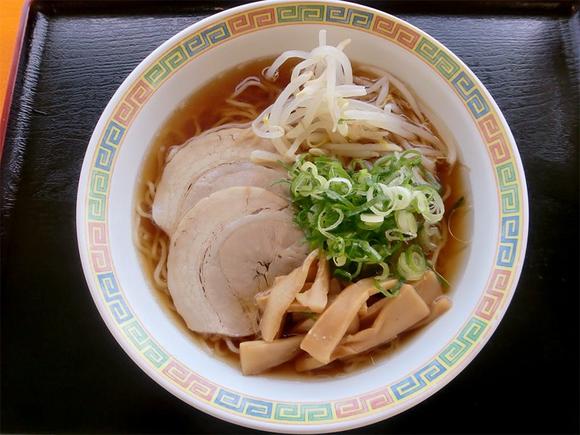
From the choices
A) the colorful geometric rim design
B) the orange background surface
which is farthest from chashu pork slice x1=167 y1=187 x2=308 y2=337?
the orange background surface

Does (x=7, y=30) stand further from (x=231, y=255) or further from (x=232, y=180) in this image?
(x=231, y=255)

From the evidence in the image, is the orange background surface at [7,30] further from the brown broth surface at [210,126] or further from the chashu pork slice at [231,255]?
the chashu pork slice at [231,255]

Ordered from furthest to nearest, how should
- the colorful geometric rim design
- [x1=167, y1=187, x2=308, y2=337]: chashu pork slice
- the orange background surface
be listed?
the orange background surface, [x1=167, y1=187, x2=308, y2=337]: chashu pork slice, the colorful geometric rim design

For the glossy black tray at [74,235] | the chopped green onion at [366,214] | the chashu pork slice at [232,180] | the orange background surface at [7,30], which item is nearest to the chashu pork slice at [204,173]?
the chashu pork slice at [232,180]

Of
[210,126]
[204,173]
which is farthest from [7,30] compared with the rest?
[204,173]

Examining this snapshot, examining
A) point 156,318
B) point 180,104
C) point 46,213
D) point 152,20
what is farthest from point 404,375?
point 152,20

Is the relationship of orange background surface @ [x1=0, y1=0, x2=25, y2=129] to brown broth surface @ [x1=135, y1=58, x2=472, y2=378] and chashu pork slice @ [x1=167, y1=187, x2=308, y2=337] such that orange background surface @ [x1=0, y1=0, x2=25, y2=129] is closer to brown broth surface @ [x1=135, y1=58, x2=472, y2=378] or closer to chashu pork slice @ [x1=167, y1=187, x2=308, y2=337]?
brown broth surface @ [x1=135, y1=58, x2=472, y2=378]

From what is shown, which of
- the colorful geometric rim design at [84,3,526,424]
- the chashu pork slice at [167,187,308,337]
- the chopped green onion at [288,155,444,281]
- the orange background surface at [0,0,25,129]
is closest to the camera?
the colorful geometric rim design at [84,3,526,424]
